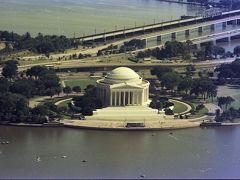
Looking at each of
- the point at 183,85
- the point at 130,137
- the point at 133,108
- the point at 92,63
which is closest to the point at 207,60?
the point at 92,63

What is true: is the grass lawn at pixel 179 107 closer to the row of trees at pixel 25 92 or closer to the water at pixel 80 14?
the row of trees at pixel 25 92

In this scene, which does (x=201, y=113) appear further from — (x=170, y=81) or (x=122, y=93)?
(x=170, y=81)

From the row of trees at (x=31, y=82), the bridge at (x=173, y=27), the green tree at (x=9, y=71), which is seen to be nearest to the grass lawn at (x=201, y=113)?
the row of trees at (x=31, y=82)

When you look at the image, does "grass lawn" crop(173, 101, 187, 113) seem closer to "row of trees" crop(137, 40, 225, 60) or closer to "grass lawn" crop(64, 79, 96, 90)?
"grass lawn" crop(64, 79, 96, 90)

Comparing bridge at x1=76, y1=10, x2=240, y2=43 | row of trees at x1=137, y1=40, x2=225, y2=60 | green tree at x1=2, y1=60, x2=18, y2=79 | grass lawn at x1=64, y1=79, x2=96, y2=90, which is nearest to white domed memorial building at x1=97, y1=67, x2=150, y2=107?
grass lawn at x1=64, y1=79, x2=96, y2=90

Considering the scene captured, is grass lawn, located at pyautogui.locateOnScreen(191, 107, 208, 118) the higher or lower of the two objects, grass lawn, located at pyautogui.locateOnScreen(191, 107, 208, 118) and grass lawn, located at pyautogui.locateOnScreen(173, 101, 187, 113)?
the lower

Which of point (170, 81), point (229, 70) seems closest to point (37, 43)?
point (229, 70)

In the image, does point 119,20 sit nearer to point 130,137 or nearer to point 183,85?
point 183,85
